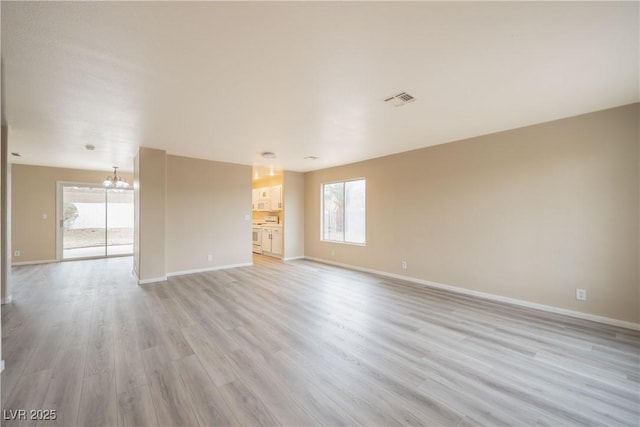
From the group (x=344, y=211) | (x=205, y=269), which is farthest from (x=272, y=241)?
(x=344, y=211)

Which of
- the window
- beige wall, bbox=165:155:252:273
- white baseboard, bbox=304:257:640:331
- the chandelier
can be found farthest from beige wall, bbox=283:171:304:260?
the chandelier

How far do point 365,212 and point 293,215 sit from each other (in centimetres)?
235

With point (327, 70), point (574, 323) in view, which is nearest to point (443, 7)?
point (327, 70)

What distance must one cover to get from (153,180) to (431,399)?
5.32 m

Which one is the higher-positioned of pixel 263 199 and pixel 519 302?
pixel 263 199

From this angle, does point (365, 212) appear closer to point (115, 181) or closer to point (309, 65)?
point (309, 65)

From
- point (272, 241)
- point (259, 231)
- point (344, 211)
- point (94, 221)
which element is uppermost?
point (344, 211)

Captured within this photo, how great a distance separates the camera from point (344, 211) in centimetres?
662

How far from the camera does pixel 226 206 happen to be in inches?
242

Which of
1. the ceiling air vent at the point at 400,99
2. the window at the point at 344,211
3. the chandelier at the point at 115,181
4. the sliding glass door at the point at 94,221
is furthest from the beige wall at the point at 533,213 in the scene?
the sliding glass door at the point at 94,221

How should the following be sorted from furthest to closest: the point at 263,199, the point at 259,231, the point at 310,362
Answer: the point at 259,231
the point at 263,199
the point at 310,362

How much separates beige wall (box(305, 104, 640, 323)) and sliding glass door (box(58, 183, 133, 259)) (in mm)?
8420

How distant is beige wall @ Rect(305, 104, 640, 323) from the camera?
9.80ft

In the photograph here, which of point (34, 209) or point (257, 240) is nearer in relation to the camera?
point (34, 209)
